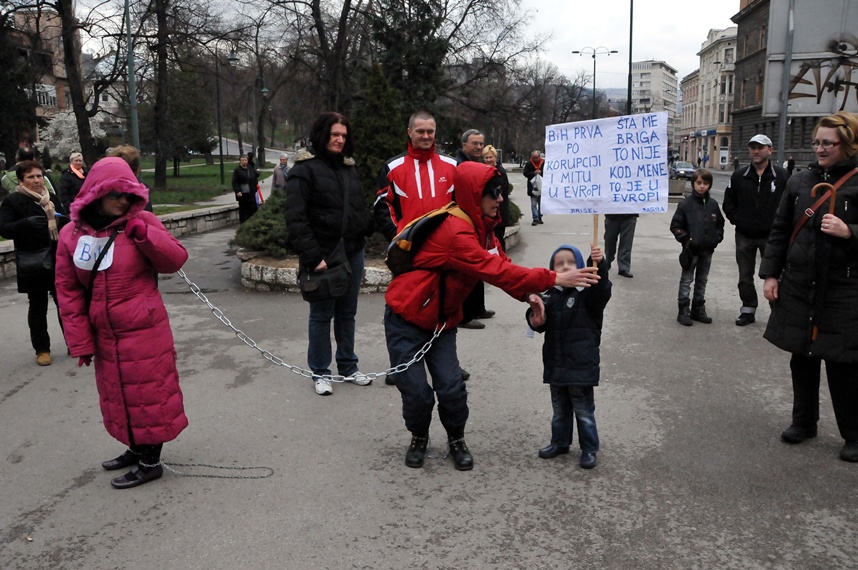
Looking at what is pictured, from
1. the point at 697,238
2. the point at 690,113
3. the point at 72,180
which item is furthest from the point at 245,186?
the point at 690,113

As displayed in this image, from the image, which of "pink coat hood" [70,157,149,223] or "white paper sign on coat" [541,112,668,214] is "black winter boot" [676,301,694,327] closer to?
"white paper sign on coat" [541,112,668,214]

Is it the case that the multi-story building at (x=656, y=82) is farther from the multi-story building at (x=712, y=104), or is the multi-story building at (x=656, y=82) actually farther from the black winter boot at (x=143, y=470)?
the black winter boot at (x=143, y=470)

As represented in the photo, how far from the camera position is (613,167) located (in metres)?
4.49

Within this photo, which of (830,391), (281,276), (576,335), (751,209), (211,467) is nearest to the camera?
(576,335)

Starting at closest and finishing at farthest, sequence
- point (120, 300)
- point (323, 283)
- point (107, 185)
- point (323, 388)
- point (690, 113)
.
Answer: point (107, 185) < point (120, 300) < point (323, 283) < point (323, 388) < point (690, 113)

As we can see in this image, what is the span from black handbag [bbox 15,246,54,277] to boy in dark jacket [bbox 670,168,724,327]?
6.17 metres

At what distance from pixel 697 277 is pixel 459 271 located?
15.7 ft

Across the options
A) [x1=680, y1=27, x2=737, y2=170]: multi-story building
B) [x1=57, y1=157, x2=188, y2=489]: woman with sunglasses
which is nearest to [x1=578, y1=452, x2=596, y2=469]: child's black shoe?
[x1=57, y1=157, x2=188, y2=489]: woman with sunglasses

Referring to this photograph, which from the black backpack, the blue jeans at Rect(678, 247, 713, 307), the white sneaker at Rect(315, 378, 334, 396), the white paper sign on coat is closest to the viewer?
the black backpack

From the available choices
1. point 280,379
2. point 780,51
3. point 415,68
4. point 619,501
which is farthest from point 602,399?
point 415,68

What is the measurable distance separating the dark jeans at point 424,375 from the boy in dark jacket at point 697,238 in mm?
4283

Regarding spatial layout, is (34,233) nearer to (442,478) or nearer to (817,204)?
(442,478)

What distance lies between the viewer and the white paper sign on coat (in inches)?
174

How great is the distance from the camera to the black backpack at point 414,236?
150 inches
